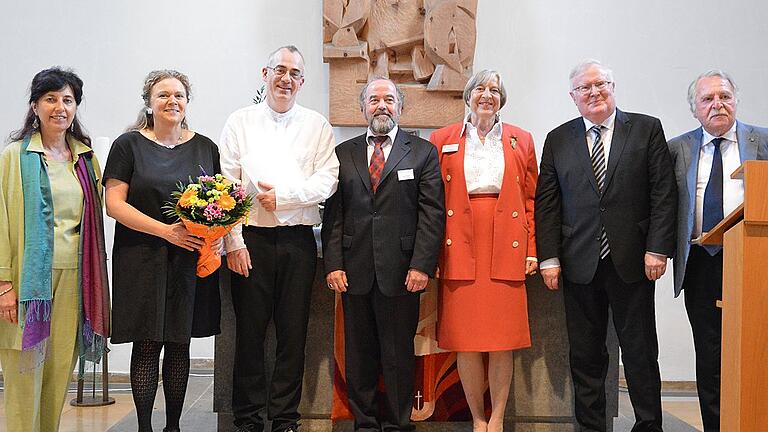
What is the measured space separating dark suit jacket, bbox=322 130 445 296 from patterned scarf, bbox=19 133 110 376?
99 centimetres

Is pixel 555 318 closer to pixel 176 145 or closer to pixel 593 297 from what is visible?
pixel 593 297

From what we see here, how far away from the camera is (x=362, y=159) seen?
357 centimetres

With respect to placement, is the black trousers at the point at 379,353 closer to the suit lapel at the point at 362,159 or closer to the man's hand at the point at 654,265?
the suit lapel at the point at 362,159

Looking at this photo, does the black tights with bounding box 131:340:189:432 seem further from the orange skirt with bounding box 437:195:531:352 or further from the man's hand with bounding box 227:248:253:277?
the orange skirt with bounding box 437:195:531:352

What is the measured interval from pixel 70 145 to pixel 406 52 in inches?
94.7

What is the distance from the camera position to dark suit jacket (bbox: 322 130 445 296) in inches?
136

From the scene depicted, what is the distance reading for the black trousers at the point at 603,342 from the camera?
3439 millimetres

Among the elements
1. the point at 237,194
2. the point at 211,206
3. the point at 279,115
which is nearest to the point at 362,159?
the point at 279,115

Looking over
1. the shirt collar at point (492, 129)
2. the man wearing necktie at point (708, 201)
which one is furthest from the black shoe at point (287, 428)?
the man wearing necktie at point (708, 201)

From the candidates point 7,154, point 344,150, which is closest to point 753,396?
point 344,150

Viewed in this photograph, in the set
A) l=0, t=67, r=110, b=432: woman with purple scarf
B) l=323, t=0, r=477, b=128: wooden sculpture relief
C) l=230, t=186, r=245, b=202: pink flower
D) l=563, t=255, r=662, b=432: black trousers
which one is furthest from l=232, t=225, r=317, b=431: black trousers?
l=323, t=0, r=477, b=128: wooden sculpture relief

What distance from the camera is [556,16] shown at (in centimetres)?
523

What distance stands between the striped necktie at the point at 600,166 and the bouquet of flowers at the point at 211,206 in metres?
1.55

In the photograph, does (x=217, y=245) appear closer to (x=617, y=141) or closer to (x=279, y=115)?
(x=279, y=115)
